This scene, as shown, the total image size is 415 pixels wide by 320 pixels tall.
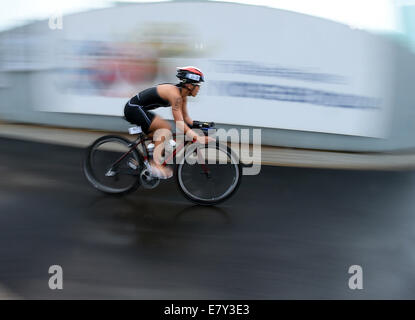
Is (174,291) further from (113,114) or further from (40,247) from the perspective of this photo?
(113,114)

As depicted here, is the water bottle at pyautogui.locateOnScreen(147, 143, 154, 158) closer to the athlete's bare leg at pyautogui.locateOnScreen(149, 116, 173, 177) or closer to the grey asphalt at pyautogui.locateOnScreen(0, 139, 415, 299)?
the athlete's bare leg at pyautogui.locateOnScreen(149, 116, 173, 177)

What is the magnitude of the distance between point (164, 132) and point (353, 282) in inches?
114

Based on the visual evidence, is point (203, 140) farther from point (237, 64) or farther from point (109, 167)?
point (237, 64)

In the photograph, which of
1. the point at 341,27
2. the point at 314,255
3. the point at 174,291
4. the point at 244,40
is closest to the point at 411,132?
the point at 341,27

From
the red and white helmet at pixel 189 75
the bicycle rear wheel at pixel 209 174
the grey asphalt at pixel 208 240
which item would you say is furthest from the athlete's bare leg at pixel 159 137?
the red and white helmet at pixel 189 75

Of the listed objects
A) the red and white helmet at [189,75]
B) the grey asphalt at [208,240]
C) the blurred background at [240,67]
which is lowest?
the grey asphalt at [208,240]

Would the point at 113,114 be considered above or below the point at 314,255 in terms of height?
above

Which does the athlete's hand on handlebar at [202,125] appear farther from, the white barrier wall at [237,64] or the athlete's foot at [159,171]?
the white barrier wall at [237,64]

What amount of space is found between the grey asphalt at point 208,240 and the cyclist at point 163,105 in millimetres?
755

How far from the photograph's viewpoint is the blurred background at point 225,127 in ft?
14.5

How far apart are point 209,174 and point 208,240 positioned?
3.81 ft

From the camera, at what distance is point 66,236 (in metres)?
5.07

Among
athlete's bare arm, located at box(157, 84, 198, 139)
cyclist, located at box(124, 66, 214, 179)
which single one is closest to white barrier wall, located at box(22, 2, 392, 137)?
cyclist, located at box(124, 66, 214, 179)

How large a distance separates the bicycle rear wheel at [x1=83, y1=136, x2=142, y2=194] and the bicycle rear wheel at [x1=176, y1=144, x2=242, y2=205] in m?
0.62
